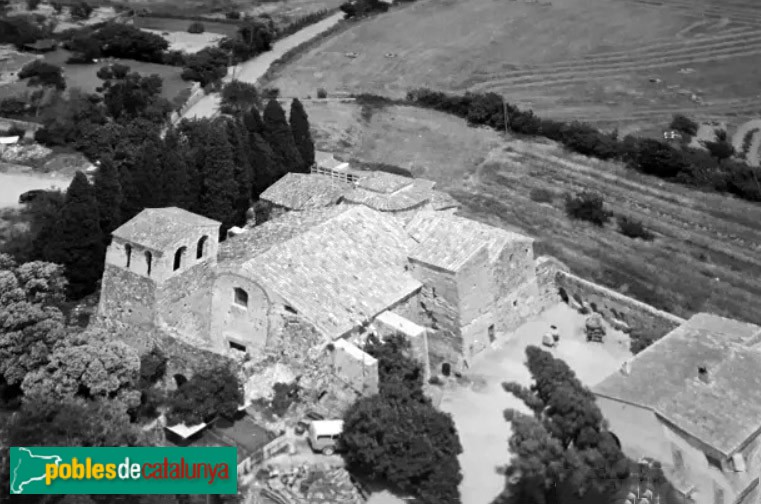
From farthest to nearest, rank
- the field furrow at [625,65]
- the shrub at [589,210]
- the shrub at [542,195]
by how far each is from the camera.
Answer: the field furrow at [625,65], the shrub at [542,195], the shrub at [589,210]

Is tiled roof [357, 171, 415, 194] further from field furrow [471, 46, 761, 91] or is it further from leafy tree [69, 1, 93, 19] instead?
leafy tree [69, 1, 93, 19]

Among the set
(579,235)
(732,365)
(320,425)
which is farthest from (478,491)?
(579,235)

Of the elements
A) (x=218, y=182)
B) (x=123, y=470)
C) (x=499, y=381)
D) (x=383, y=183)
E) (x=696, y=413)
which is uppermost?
(x=383, y=183)

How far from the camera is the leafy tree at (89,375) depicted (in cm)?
2948

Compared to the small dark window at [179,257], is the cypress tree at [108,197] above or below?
below

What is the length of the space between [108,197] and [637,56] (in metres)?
74.0

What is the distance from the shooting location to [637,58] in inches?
3772

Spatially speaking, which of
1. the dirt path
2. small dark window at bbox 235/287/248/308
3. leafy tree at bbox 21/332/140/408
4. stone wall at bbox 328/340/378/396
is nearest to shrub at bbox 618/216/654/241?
stone wall at bbox 328/340/378/396

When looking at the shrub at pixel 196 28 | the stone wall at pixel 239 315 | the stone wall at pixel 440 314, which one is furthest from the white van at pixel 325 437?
the shrub at pixel 196 28

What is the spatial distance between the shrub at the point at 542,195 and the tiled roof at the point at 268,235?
21.2 m

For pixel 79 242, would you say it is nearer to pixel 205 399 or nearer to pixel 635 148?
pixel 205 399

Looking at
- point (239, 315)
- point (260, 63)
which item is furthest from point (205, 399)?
point (260, 63)

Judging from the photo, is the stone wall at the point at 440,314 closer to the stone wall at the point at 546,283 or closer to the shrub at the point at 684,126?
the stone wall at the point at 546,283

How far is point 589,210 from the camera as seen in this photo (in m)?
53.0
